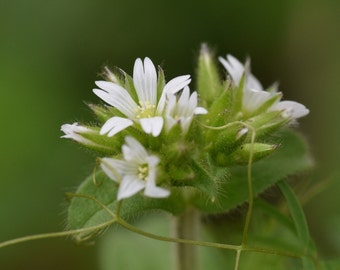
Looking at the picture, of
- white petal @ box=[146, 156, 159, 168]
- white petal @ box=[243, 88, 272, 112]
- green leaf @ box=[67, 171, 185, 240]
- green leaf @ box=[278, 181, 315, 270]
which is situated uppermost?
white petal @ box=[243, 88, 272, 112]

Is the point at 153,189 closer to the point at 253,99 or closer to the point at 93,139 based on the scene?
the point at 93,139

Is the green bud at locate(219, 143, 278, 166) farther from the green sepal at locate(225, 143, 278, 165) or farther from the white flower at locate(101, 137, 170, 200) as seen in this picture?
the white flower at locate(101, 137, 170, 200)

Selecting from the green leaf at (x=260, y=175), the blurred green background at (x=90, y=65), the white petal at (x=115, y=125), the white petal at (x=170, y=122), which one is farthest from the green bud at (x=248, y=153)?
the blurred green background at (x=90, y=65)

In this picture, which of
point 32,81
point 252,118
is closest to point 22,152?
point 32,81

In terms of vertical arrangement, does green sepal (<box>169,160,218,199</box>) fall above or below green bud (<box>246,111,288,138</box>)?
below

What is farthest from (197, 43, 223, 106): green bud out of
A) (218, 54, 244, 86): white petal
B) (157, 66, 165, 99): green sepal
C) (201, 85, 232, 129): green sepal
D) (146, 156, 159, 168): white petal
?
(146, 156, 159, 168): white petal

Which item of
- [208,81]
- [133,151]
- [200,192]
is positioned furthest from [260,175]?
[133,151]

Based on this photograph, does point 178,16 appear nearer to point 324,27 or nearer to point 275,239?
point 324,27
